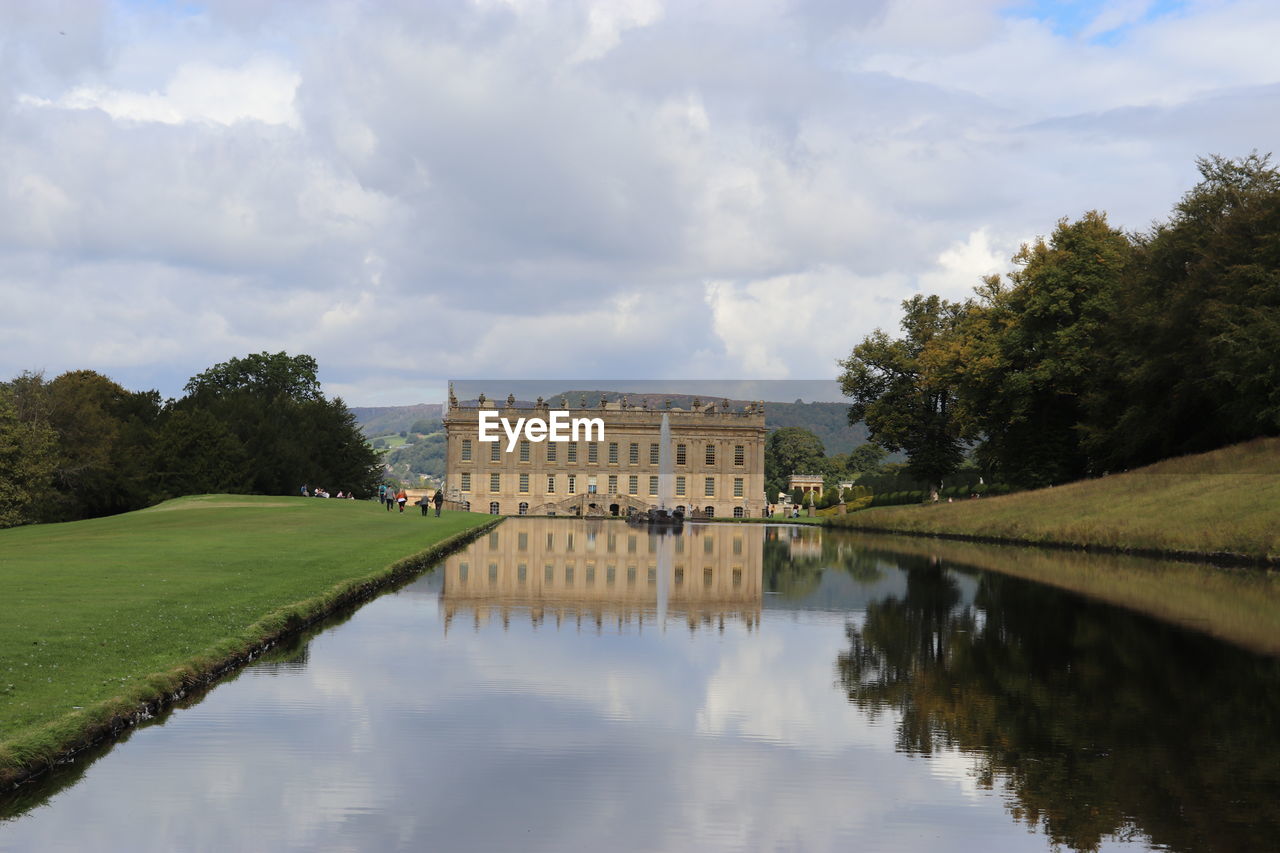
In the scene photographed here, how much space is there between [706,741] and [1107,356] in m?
49.5

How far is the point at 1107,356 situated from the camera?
55.2 metres

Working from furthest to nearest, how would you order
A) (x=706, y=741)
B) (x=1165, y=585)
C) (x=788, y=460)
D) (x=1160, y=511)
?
(x=788, y=460) < (x=1160, y=511) < (x=1165, y=585) < (x=706, y=741)

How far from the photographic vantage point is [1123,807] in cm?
794

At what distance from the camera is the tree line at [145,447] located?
58.8 metres

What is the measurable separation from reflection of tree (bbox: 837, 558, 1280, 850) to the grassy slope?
16922 millimetres

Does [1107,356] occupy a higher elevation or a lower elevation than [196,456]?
higher

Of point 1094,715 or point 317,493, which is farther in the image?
point 317,493

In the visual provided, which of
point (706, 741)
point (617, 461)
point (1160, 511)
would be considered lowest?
point (706, 741)

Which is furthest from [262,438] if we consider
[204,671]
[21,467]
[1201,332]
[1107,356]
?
[204,671]

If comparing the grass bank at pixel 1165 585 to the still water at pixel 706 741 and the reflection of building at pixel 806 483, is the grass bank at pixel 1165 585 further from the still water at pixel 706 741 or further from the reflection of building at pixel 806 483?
the reflection of building at pixel 806 483

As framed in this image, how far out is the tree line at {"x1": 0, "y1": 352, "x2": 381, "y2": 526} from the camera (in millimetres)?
58781

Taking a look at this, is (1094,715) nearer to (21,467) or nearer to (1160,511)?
(1160,511)

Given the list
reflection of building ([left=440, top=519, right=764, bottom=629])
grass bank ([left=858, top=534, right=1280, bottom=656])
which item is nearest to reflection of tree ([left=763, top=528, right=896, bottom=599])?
reflection of building ([left=440, top=519, right=764, bottom=629])

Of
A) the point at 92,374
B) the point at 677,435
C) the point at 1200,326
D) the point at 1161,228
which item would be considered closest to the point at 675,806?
the point at 1200,326
